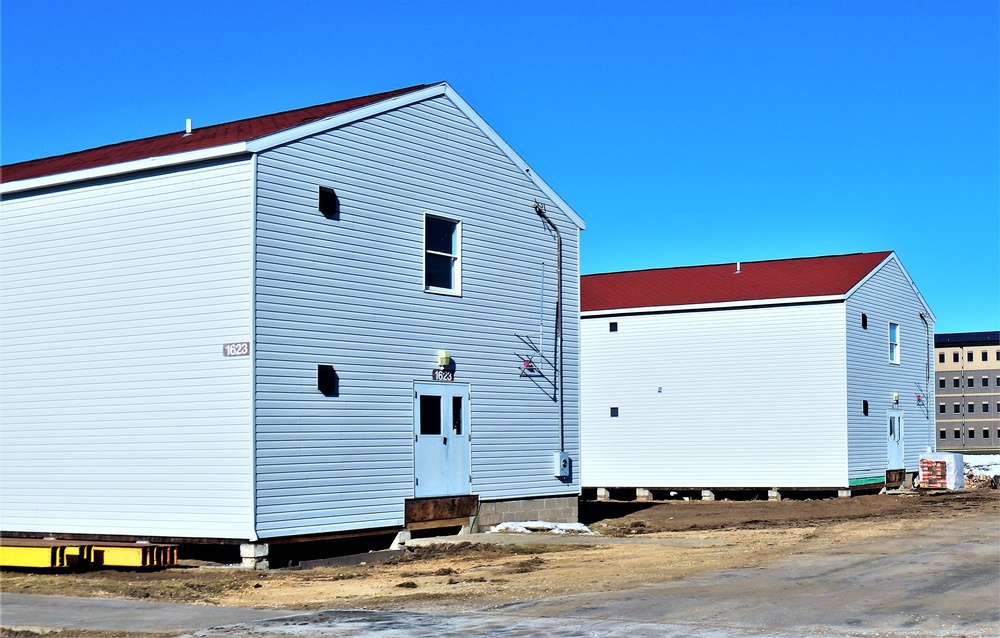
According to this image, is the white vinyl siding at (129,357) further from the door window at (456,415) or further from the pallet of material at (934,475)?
the pallet of material at (934,475)

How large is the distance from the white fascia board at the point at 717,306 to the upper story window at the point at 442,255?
16.8m

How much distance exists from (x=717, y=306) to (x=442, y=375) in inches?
692

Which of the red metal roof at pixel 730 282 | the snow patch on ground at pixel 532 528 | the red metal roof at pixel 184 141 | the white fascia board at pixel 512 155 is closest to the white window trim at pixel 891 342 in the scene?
the red metal roof at pixel 730 282

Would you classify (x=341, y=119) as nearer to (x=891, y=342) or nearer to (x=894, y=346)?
(x=891, y=342)

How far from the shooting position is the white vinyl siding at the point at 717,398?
37062 mm

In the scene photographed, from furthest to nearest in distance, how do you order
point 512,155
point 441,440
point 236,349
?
point 512,155
point 441,440
point 236,349

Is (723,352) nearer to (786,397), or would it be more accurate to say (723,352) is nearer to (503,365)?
(786,397)

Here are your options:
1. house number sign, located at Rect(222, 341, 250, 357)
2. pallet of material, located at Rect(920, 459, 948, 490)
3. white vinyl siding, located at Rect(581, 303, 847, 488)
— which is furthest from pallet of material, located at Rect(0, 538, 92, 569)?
pallet of material, located at Rect(920, 459, 948, 490)

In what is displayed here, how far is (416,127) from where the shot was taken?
22.8 metres

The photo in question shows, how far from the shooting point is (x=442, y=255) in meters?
23.2

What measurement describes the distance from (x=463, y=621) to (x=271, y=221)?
851 centimetres

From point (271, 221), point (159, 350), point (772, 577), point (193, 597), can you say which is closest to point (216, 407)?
point (159, 350)

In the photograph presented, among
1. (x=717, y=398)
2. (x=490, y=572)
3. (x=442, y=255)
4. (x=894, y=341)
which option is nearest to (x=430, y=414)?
(x=442, y=255)

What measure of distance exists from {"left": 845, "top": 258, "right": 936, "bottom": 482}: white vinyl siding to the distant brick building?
9057 centimetres
